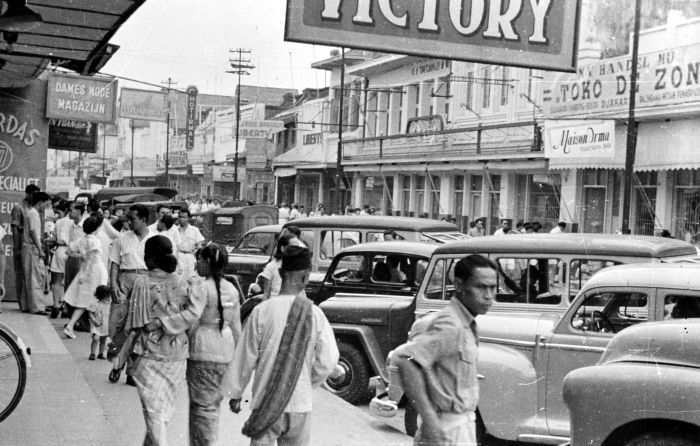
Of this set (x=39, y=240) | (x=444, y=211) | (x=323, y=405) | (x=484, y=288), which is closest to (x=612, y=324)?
(x=323, y=405)

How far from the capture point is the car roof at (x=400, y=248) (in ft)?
37.2

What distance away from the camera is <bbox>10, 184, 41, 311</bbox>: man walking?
534 inches

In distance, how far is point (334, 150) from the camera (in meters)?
46.2

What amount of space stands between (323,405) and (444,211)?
27525mm

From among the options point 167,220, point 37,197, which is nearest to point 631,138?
point 167,220

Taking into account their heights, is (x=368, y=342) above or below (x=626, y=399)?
below

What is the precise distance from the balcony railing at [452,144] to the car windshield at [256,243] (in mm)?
12634

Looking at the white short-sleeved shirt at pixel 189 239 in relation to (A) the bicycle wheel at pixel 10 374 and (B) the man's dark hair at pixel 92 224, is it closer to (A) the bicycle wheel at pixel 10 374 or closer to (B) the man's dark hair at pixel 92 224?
(B) the man's dark hair at pixel 92 224

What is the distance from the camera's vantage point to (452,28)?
21.0 feet

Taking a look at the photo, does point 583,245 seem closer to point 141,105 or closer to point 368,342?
point 368,342

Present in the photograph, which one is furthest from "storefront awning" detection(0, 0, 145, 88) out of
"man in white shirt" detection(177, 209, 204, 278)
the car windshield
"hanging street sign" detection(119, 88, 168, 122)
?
"hanging street sign" detection(119, 88, 168, 122)

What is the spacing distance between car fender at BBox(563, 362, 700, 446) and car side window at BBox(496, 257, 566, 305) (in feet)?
9.68

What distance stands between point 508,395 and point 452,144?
2652 centimetres

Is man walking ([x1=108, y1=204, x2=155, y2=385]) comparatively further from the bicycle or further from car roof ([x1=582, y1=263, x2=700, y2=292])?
car roof ([x1=582, y1=263, x2=700, y2=292])
